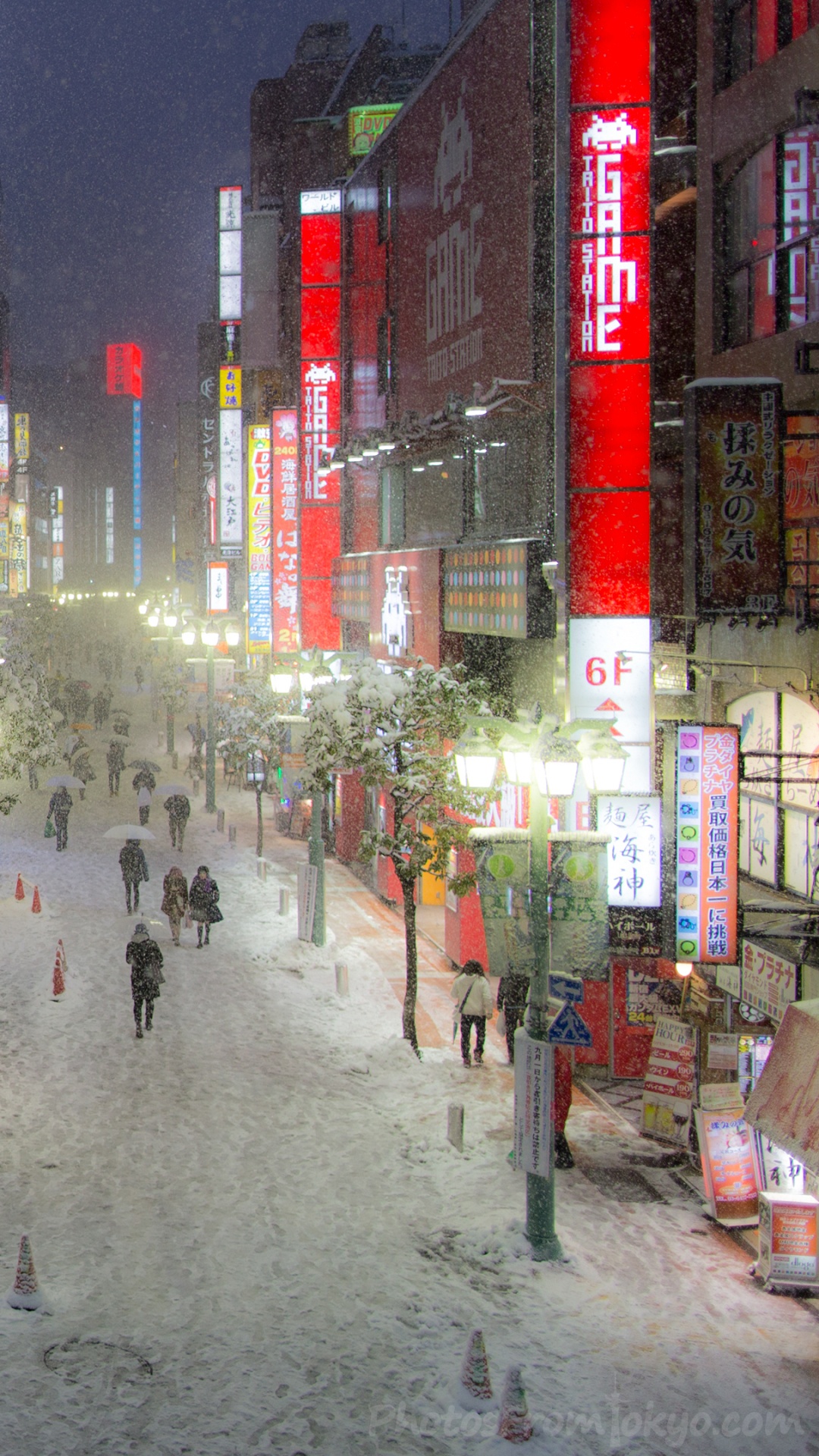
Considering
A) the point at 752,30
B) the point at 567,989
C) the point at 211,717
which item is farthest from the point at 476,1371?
the point at 211,717

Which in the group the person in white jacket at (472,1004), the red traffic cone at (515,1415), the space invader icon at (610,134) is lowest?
the red traffic cone at (515,1415)

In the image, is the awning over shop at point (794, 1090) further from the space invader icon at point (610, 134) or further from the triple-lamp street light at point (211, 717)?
the triple-lamp street light at point (211, 717)

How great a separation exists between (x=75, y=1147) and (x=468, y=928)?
901cm

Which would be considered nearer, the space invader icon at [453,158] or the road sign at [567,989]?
the road sign at [567,989]

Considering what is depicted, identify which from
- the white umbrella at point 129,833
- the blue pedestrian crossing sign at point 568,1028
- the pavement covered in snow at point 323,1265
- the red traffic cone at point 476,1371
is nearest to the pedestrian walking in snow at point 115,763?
the white umbrella at point 129,833

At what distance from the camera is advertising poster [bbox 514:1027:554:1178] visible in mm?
11766

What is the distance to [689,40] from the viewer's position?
16.5 meters

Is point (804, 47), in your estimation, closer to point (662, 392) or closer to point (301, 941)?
point (662, 392)

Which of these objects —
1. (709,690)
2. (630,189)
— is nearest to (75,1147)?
(709,690)

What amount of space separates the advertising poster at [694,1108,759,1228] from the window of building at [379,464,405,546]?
17.1 meters

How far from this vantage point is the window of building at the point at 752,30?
13.1m

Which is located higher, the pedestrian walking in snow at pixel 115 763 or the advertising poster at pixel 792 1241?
the pedestrian walking in snow at pixel 115 763

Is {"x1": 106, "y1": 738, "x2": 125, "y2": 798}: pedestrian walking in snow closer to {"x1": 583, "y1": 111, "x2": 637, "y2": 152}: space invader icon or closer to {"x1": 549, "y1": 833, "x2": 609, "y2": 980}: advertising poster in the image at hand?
{"x1": 583, "y1": 111, "x2": 637, "y2": 152}: space invader icon

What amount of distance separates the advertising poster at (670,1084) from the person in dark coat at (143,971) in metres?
6.75
